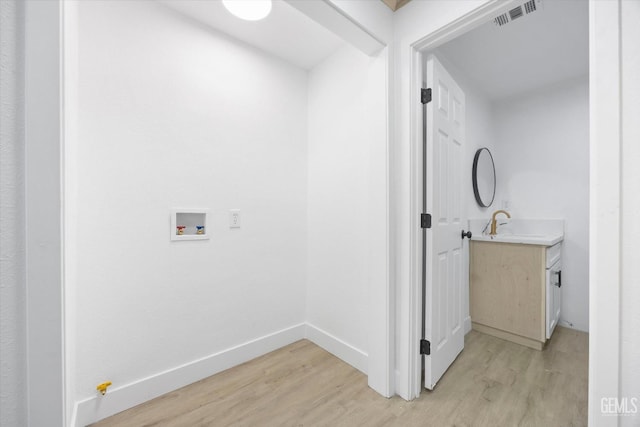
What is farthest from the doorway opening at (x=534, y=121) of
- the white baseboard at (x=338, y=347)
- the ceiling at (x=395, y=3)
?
the white baseboard at (x=338, y=347)

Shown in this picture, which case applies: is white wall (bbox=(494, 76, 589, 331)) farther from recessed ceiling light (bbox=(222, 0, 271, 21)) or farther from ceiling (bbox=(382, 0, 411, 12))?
recessed ceiling light (bbox=(222, 0, 271, 21))

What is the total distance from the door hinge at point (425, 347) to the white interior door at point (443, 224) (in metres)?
0.03

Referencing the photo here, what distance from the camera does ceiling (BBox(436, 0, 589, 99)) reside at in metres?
1.86

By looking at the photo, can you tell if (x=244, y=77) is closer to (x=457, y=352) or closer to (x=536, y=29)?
(x=536, y=29)

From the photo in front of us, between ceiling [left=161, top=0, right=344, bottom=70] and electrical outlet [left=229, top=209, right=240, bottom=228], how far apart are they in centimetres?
131

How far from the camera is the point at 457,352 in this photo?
6.76ft

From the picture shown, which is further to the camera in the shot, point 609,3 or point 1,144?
point 609,3

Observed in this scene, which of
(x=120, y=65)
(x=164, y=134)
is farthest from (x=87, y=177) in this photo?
(x=120, y=65)

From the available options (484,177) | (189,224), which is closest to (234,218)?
(189,224)

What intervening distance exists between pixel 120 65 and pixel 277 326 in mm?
2099

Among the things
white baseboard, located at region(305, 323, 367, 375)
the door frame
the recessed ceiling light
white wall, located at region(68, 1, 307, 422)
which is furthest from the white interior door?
white wall, located at region(68, 1, 307, 422)

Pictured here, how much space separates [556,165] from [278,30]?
3.04 meters

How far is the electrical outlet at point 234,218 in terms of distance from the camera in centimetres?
196

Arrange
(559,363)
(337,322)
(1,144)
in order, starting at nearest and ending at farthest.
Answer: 1. (1,144)
2. (559,363)
3. (337,322)
